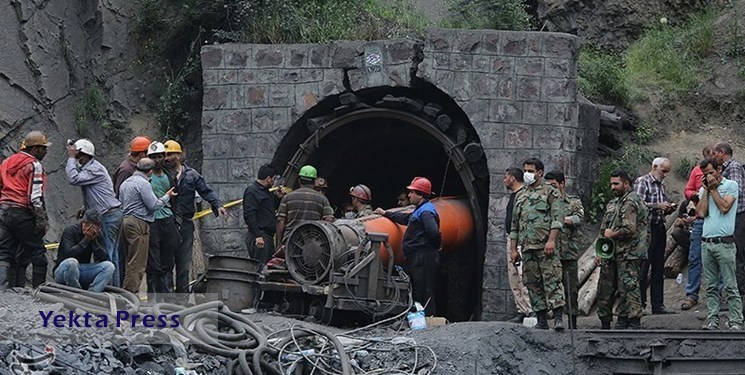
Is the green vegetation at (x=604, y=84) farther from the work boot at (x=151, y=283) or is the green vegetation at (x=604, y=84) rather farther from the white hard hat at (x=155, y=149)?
the work boot at (x=151, y=283)

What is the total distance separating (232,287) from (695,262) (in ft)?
16.4

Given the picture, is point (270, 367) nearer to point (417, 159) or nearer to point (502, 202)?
point (502, 202)

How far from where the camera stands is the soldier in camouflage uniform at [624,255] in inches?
547

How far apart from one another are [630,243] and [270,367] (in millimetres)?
4098

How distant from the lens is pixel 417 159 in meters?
21.4

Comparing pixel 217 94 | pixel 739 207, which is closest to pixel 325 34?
pixel 217 94

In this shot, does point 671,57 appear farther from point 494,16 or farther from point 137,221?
point 137,221

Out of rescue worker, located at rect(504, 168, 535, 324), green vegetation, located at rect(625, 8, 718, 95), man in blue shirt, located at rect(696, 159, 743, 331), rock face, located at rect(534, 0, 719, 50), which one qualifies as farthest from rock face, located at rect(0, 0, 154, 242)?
man in blue shirt, located at rect(696, 159, 743, 331)

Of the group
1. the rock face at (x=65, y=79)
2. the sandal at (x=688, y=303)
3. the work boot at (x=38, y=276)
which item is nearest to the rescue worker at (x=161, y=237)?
the work boot at (x=38, y=276)

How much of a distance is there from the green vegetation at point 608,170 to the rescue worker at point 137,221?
6330 mm

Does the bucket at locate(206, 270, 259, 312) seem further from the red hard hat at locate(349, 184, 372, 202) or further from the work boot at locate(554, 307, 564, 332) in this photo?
the work boot at locate(554, 307, 564, 332)

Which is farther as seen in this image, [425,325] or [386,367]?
[425,325]

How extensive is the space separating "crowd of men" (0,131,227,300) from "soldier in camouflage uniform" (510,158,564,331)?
11.8 feet

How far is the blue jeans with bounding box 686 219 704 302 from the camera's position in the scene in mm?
14711
